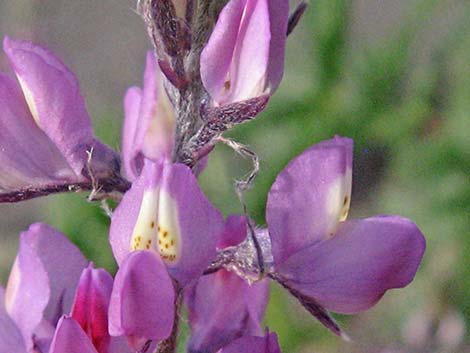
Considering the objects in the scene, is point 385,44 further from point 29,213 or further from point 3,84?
point 3,84

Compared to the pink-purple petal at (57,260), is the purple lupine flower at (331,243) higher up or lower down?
higher up

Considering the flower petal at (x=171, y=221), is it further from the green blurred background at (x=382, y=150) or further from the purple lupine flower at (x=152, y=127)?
the green blurred background at (x=382, y=150)

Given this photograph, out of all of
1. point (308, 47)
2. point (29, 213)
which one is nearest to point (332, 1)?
point (308, 47)

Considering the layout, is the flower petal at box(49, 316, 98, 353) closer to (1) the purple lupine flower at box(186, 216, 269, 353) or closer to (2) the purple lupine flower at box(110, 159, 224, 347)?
(2) the purple lupine flower at box(110, 159, 224, 347)

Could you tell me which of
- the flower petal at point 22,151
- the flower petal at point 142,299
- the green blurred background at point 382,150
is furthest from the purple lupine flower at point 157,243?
the green blurred background at point 382,150

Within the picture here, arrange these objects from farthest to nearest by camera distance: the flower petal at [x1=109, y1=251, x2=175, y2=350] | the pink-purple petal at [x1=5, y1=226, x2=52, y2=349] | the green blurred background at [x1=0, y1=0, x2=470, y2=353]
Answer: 1. the green blurred background at [x1=0, y1=0, x2=470, y2=353]
2. the pink-purple petal at [x1=5, y1=226, x2=52, y2=349]
3. the flower petal at [x1=109, y1=251, x2=175, y2=350]

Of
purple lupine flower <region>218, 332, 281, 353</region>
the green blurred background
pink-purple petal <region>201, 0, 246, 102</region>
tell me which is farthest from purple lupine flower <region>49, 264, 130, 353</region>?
the green blurred background
